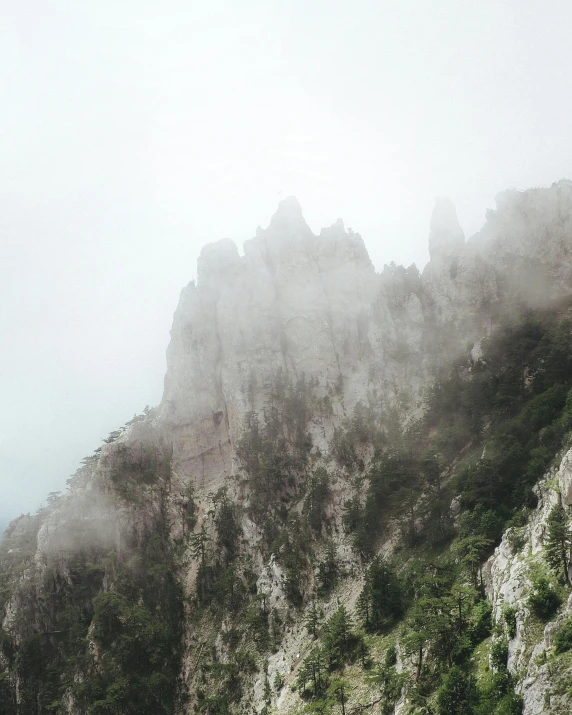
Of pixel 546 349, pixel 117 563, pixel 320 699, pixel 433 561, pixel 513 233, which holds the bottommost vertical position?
pixel 320 699

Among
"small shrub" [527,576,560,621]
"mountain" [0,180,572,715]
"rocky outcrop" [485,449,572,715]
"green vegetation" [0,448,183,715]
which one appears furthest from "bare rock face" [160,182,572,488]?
"small shrub" [527,576,560,621]

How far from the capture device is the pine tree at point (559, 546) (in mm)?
28531

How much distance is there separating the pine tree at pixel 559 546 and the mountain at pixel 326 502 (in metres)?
0.13

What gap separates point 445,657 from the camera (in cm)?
3312

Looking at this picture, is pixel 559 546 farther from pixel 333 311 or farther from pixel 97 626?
pixel 333 311

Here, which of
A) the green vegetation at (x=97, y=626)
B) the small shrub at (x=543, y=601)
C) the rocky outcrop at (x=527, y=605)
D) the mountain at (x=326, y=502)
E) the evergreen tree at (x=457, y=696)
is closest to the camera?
the rocky outcrop at (x=527, y=605)

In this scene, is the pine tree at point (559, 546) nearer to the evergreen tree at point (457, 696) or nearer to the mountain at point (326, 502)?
the mountain at point (326, 502)

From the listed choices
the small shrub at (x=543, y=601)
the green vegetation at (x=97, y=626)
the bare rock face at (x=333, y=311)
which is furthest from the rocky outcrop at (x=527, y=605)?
the green vegetation at (x=97, y=626)

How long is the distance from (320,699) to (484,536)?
66.1 feet

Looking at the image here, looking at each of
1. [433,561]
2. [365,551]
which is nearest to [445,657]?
[433,561]

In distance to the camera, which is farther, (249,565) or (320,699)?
(249,565)

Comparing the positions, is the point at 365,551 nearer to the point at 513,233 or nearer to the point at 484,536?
the point at 484,536

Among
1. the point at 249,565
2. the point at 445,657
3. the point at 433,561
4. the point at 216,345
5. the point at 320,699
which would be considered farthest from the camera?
the point at 216,345

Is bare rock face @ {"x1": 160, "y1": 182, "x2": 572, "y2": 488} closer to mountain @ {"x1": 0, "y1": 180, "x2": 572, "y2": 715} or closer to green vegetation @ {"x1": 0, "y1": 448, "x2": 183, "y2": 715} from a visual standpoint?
mountain @ {"x1": 0, "y1": 180, "x2": 572, "y2": 715}
